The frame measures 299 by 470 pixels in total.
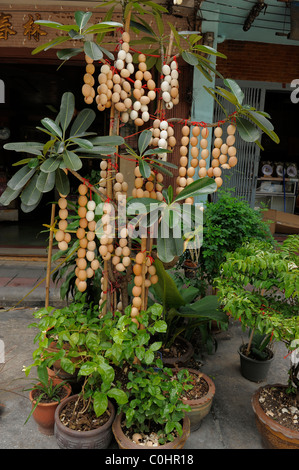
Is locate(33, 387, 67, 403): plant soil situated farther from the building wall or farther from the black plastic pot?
the building wall

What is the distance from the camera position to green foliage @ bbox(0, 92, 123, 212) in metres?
1.92

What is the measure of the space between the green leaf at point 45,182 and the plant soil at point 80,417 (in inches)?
53.6

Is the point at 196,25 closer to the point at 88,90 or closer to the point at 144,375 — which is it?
the point at 88,90

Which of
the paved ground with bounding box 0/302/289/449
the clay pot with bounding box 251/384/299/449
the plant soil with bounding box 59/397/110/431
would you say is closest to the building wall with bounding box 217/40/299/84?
the paved ground with bounding box 0/302/289/449

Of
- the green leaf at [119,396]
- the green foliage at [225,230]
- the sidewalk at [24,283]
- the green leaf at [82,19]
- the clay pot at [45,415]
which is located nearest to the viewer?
the green leaf at [82,19]

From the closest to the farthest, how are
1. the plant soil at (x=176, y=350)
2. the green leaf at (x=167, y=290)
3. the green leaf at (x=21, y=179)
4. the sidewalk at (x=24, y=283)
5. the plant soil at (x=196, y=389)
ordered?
the green leaf at (x=21, y=179) → the plant soil at (x=196, y=389) → the green leaf at (x=167, y=290) → the plant soil at (x=176, y=350) → the sidewalk at (x=24, y=283)

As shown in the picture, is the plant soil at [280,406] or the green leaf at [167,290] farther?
the green leaf at [167,290]

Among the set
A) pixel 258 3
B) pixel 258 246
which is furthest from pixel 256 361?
pixel 258 3

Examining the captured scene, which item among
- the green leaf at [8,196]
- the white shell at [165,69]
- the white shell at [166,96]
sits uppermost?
the white shell at [165,69]

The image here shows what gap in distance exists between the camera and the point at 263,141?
8688 millimetres

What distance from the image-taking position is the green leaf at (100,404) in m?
2.06

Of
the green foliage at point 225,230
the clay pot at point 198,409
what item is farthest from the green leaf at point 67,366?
the green foliage at point 225,230

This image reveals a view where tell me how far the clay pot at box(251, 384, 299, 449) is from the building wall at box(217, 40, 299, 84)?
5.24 metres

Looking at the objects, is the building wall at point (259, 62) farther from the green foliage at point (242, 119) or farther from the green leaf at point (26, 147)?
the green leaf at point (26, 147)
